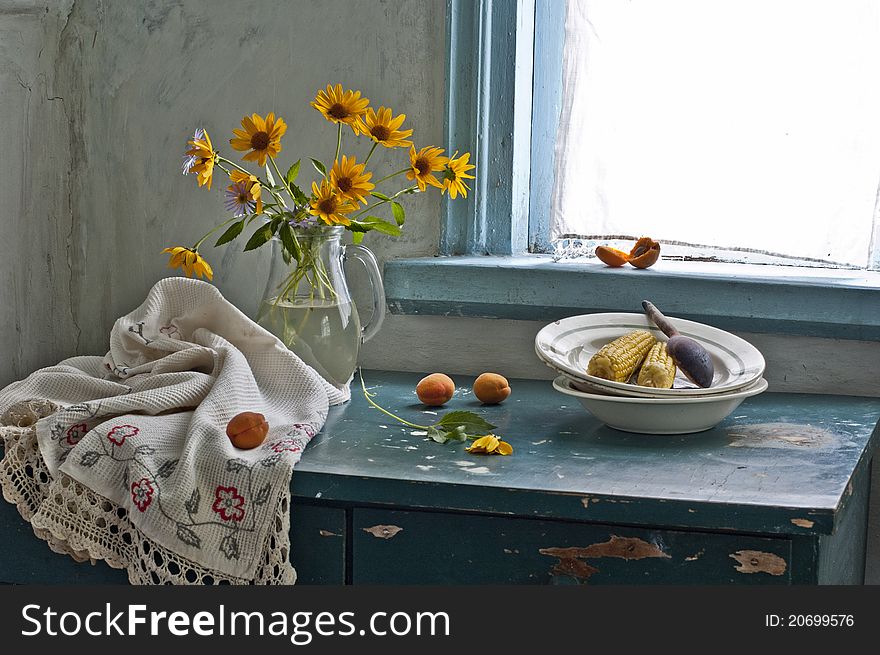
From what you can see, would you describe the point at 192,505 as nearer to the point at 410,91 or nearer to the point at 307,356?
the point at 307,356

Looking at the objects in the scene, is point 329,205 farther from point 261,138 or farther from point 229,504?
point 229,504

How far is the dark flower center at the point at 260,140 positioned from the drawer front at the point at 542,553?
0.46m

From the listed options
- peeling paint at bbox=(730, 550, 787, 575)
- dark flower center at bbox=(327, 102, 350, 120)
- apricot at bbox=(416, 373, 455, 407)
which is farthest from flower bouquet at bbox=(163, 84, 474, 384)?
peeling paint at bbox=(730, 550, 787, 575)

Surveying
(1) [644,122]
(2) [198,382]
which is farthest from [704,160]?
(2) [198,382]

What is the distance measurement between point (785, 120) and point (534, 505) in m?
0.73

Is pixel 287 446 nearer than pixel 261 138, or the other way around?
pixel 287 446

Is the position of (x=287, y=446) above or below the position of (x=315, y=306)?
below

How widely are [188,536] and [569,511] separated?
359 mm

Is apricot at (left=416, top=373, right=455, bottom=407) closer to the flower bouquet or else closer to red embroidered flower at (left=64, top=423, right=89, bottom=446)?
the flower bouquet

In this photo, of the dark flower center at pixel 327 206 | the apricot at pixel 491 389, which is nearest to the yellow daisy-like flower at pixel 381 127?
the dark flower center at pixel 327 206

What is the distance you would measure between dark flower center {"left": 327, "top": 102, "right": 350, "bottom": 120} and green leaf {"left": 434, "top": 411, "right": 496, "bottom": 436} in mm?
377

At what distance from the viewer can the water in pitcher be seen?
1236 mm

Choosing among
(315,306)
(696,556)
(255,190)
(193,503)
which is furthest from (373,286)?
(696,556)

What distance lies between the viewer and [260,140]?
1.17 m
